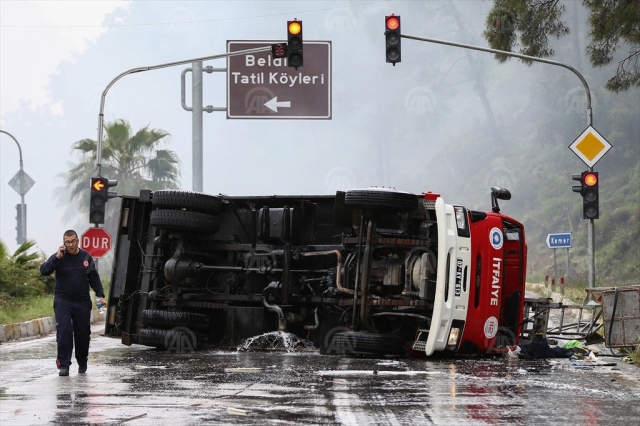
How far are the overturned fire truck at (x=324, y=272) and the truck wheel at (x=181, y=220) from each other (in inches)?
0.6

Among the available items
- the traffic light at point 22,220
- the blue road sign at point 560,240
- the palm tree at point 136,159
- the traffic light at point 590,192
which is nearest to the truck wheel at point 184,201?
the traffic light at point 590,192

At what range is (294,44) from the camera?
20188 mm

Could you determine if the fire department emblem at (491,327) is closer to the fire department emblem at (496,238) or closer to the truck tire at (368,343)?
the fire department emblem at (496,238)

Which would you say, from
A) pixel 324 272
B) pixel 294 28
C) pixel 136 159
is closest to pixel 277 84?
pixel 294 28

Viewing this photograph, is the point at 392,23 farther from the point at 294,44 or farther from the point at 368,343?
the point at 368,343

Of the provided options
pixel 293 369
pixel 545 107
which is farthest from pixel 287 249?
pixel 545 107

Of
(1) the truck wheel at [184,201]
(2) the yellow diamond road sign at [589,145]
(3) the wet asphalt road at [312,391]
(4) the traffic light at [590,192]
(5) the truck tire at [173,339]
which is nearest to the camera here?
(3) the wet asphalt road at [312,391]

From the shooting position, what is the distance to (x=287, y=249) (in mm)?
13578

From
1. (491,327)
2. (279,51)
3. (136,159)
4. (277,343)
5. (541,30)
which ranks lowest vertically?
(277,343)

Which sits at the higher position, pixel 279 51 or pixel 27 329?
pixel 279 51

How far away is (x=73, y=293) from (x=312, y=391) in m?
3.69

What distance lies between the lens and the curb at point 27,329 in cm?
1780

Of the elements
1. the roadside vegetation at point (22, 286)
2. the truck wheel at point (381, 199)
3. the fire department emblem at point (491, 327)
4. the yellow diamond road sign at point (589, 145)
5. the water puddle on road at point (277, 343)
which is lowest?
the water puddle on road at point (277, 343)

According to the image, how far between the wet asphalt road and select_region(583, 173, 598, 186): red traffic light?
21.8ft
